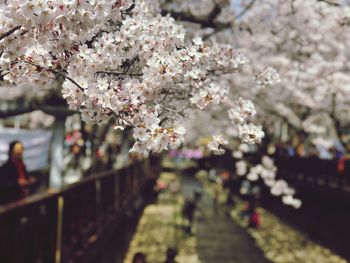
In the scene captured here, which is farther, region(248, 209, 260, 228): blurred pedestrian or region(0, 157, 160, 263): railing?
region(248, 209, 260, 228): blurred pedestrian

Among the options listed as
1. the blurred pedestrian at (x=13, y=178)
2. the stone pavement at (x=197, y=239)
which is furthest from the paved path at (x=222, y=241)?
the blurred pedestrian at (x=13, y=178)

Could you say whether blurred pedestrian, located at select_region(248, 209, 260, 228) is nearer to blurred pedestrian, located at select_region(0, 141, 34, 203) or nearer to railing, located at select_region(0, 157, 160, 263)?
railing, located at select_region(0, 157, 160, 263)

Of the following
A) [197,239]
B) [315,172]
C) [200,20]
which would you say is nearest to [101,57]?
[200,20]

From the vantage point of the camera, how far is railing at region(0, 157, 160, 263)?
529cm

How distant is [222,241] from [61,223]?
38.8 feet

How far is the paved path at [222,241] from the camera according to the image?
1549 cm

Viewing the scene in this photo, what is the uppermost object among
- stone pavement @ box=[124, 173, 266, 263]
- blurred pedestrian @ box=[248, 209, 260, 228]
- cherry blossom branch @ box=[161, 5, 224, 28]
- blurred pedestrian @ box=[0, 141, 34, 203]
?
cherry blossom branch @ box=[161, 5, 224, 28]

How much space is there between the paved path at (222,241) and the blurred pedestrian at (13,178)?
805 centimetres

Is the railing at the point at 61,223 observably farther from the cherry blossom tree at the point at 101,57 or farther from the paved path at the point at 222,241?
the paved path at the point at 222,241

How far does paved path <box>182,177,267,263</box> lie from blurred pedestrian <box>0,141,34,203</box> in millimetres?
8048

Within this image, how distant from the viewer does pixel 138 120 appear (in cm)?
396

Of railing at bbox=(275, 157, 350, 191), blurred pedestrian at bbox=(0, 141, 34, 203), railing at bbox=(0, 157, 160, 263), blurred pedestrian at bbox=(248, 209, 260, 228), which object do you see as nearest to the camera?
railing at bbox=(0, 157, 160, 263)

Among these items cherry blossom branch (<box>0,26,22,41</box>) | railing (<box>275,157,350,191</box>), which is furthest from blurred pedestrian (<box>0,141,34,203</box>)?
railing (<box>275,157,350,191</box>)

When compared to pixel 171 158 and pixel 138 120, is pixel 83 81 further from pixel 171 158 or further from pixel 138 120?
pixel 171 158
